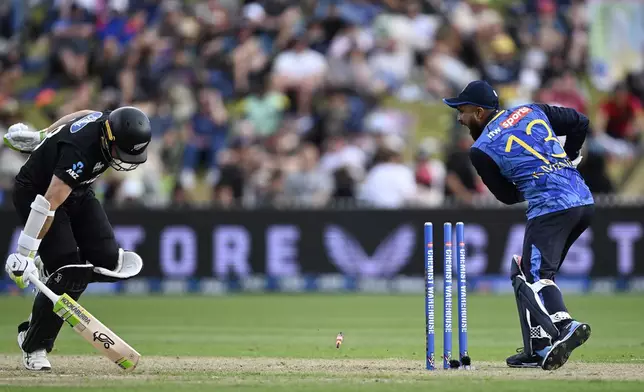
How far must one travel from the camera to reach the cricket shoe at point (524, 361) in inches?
358

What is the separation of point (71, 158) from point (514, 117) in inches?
128

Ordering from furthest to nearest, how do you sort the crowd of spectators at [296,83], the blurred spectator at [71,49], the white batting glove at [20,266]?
1. the blurred spectator at [71,49]
2. the crowd of spectators at [296,83]
3. the white batting glove at [20,266]

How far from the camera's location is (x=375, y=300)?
17.2m

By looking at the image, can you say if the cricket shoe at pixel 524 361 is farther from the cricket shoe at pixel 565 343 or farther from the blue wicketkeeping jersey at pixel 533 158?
the blue wicketkeeping jersey at pixel 533 158

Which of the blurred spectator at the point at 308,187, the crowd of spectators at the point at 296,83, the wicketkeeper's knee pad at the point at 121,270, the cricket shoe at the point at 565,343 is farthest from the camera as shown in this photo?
the crowd of spectators at the point at 296,83

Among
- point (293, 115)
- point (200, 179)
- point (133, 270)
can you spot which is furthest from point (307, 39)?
point (133, 270)

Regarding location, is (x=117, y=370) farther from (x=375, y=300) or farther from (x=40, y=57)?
(x=40, y=57)

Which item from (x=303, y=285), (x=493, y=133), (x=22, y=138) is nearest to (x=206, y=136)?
(x=303, y=285)

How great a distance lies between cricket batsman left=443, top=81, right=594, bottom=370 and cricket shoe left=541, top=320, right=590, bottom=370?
37 mm

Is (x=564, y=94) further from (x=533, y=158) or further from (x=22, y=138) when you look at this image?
(x=22, y=138)

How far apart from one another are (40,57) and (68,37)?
861 millimetres

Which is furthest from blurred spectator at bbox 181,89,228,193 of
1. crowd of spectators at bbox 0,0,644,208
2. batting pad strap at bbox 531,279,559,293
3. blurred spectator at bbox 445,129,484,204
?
batting pad strap at bbox 531,279,559,293

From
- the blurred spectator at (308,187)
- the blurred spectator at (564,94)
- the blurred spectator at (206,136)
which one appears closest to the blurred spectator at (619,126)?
the blurred spectator at (564,94)

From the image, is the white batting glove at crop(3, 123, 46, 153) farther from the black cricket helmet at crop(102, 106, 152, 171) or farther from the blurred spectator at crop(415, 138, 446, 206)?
the blurred spectator at crop(415, 138, 446, 206)
